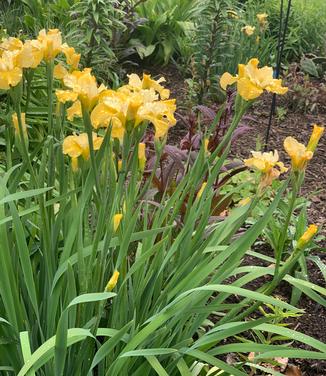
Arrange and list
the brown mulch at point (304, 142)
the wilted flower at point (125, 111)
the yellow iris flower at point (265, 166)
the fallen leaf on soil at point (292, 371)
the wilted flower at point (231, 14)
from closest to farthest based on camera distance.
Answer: the wilted flower at point (125, 111) < the yellow iris flower at point (265, 166) < the fallen leaf on soil at point (292, 371) < the brown mulch at point (304, 142) < the wilted flower at point (231, 14)

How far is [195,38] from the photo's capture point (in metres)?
4.23

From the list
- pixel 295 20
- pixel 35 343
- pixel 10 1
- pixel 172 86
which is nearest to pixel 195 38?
pixel 172 86

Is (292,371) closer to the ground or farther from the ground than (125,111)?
closer to the ground

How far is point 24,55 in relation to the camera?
1.34 metres

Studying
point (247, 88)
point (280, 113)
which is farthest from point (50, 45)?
point (280, 113)

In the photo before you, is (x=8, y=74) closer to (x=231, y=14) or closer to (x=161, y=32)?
(x=231, y=14)

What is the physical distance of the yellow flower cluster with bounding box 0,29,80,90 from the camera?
1292mm

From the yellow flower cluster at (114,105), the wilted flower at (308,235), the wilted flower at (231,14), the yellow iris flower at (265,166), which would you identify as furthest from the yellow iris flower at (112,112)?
the wilted flower at (231,14)

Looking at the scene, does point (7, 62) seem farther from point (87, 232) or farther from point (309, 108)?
point (309, 108)

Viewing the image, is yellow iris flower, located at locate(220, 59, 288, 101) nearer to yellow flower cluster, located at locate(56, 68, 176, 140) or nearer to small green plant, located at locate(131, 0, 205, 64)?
yellow flower cluster, located at locate(56, 68, 176, 140)

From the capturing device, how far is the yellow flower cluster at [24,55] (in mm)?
1292

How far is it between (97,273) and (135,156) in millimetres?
281

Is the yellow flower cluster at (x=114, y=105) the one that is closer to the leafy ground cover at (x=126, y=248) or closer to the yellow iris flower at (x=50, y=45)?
the leafy ground cover at (x=126, y=248)

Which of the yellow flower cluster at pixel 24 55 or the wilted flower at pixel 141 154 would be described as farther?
the wilted flower at pixel 141 154
